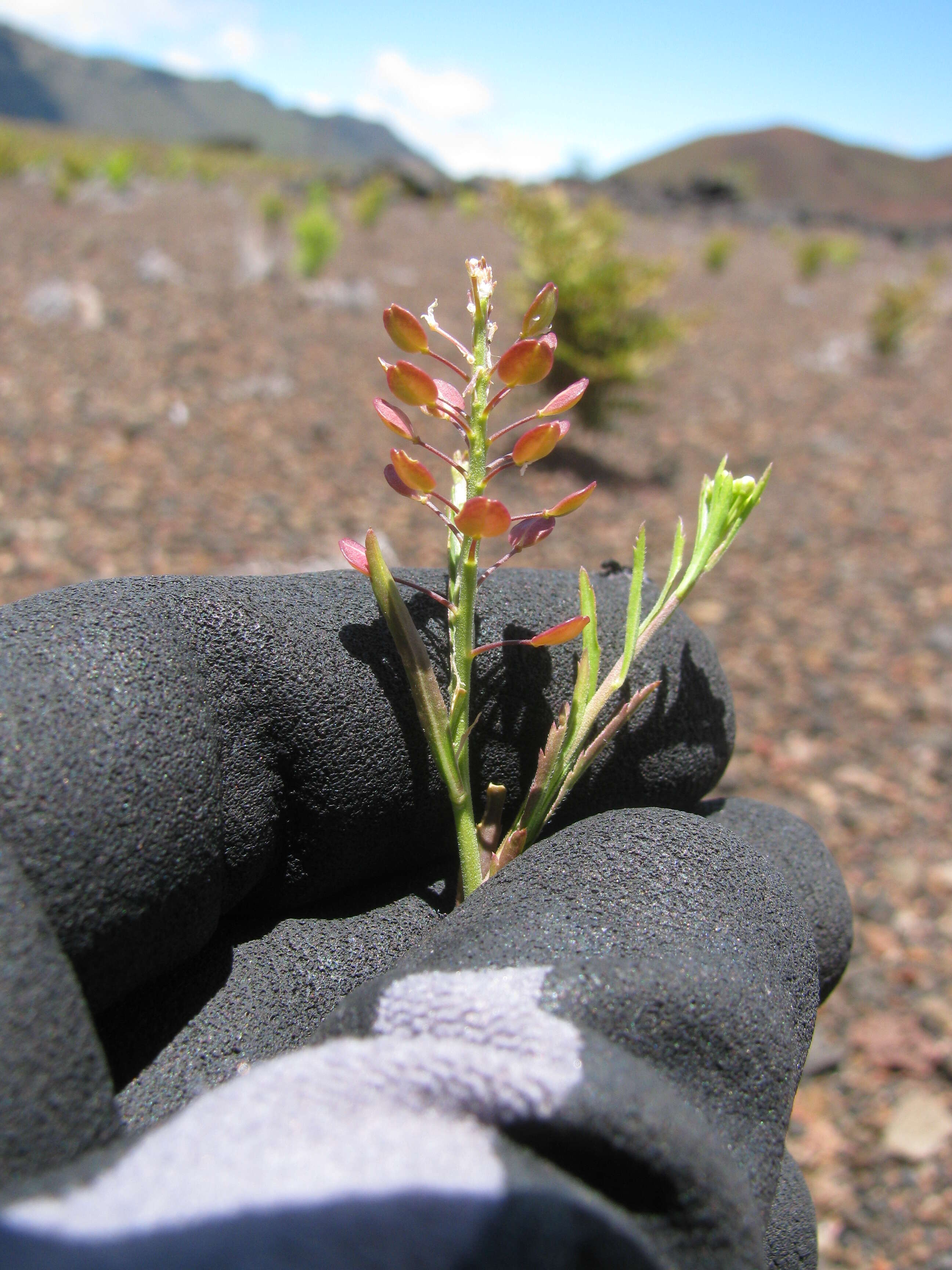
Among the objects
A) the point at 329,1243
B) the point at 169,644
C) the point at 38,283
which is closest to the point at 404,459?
the point at 169,644

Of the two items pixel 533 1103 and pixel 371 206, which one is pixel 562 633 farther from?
pixel 371 206

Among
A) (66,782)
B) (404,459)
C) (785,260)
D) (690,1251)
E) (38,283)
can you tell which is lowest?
(690,1251)

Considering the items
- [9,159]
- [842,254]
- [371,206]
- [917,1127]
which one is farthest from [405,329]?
[9,159]

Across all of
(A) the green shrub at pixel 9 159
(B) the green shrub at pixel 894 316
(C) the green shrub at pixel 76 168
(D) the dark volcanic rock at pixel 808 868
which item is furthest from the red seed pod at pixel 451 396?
(A) the green shrub at pixel 9 159

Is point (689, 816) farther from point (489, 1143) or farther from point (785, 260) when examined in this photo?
point (785, 260)

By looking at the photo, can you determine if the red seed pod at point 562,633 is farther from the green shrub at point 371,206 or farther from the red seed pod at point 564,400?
the green shrub at point 371,206

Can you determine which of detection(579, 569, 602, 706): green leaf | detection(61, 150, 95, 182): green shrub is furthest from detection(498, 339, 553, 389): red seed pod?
detection(61, 150, 95, 182): green shrub
